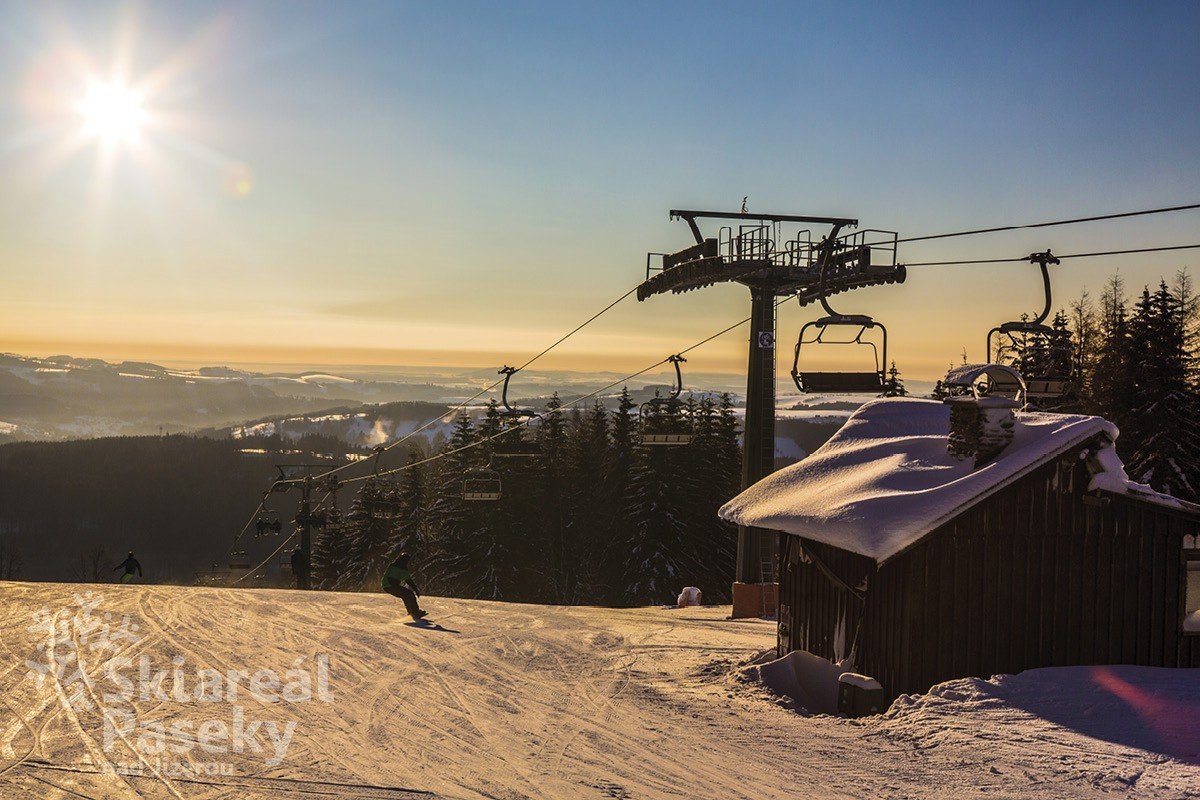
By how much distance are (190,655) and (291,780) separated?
7.82 m

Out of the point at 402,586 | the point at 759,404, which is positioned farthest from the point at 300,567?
the point at 759,404

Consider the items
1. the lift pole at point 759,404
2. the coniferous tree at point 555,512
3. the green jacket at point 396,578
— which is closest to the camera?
the green jacket at point 396,578

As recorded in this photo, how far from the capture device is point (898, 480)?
15289 mm

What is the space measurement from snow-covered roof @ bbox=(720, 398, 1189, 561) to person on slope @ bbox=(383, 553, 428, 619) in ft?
26.3

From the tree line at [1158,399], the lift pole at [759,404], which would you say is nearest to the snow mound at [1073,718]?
the lift pole at [759,404]

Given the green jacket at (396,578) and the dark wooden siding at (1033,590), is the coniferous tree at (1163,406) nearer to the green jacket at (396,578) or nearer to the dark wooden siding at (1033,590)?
the dark wooden siding at (1033,590)

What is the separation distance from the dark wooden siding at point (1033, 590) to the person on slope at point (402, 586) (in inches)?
439

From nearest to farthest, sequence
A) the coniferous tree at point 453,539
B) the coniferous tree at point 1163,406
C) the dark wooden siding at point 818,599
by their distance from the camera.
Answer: the dark wooden siding at point 818,599 < the coniferous tree at point 1163,406 < the coniferous tree at point 453,539

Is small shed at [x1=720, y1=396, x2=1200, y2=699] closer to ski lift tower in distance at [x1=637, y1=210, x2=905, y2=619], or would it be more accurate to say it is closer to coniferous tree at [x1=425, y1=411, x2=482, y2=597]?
ski lift tower in distance at [x1=637, y1=210, x2=905, y2=619]

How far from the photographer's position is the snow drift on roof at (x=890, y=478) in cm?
1370

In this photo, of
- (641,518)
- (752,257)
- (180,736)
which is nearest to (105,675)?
(180,736)

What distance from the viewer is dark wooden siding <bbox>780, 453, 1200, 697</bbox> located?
1406 centimetres

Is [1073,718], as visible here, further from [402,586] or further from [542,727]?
[402,586]

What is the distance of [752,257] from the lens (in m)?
25.2
